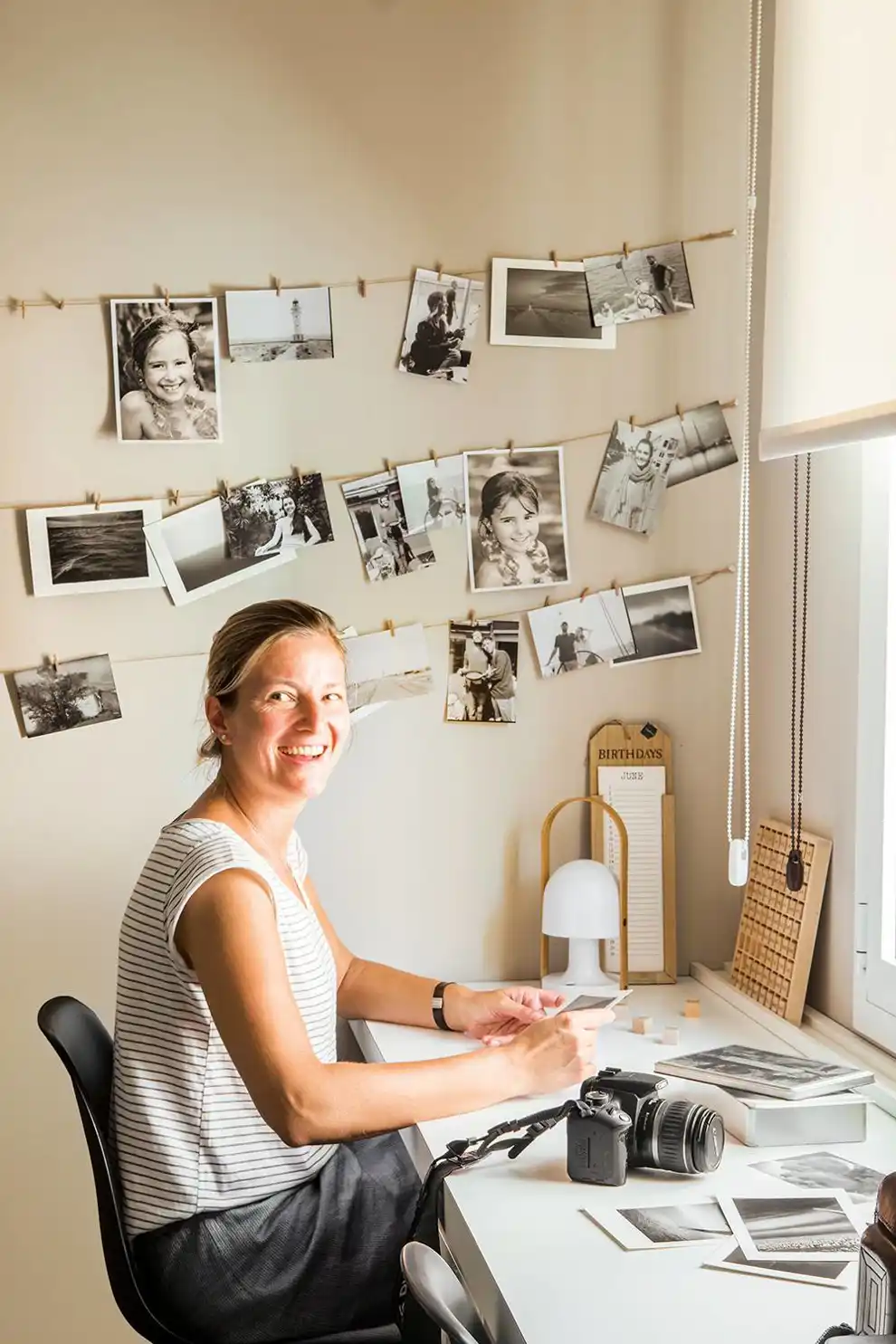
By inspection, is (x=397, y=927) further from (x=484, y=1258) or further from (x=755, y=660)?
(x=484, y=1258)

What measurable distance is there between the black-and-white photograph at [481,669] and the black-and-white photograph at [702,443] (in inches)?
15.0

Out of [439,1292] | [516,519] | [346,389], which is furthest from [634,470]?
[439,1292]

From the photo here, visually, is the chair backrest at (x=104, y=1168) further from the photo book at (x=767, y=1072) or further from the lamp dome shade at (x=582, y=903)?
the lamp dome shade at (x=582, y=903)

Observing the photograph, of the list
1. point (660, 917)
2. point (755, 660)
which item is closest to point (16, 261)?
point (755, 660)

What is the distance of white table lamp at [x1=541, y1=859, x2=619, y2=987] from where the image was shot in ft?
6.79

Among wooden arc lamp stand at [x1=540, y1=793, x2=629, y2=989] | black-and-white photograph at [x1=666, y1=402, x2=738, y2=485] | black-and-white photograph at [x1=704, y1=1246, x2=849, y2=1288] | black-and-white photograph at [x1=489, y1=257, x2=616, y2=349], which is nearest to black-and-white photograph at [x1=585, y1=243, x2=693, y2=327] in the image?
black-and-white photograph at [x1=489, y1=257, x2=616, y2=349]

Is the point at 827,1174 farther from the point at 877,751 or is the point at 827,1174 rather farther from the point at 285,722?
the point at 285,722

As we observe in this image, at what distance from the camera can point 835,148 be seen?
1.65 metres

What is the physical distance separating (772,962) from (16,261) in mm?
1552

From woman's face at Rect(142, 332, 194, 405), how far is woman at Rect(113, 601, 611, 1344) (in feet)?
2.00

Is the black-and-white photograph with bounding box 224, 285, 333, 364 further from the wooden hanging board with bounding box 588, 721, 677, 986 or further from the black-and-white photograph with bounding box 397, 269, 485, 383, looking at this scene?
the wooden hanging board with bounding box 588, 721, 677, 986

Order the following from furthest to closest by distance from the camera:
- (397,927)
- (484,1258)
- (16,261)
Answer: (397,927), (16,261), (484,1258)

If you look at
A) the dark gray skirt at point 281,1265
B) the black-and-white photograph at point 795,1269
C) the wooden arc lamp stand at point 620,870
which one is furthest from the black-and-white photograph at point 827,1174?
the wooden arc lamp stand at point 620,870

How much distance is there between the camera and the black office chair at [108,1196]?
1.48 metres
